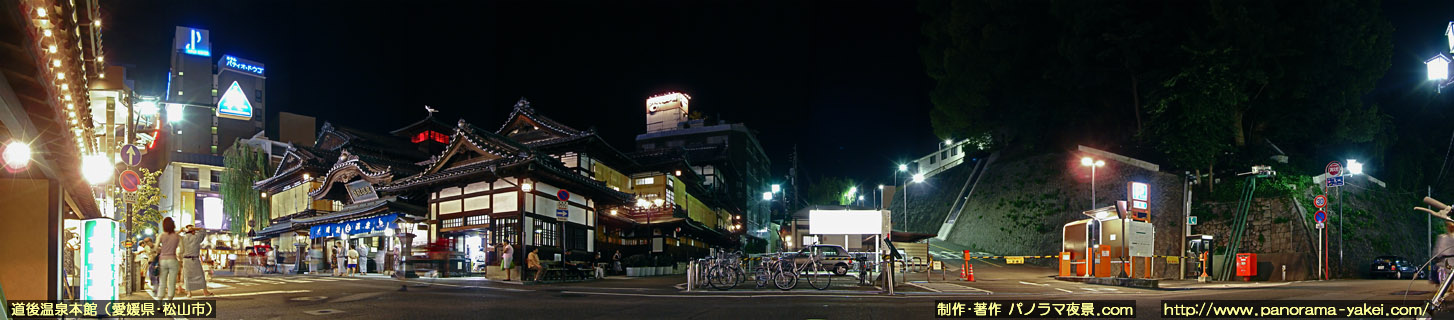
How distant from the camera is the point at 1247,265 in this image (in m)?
26.9

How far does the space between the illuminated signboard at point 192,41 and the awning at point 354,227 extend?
2001 inches

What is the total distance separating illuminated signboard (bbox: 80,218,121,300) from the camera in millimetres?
10375

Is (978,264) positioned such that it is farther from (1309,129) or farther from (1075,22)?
(1309,129)

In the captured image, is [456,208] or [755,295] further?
[456,208]

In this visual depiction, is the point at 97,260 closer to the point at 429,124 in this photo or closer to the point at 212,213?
the point at 212,213

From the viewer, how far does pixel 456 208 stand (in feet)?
98.9

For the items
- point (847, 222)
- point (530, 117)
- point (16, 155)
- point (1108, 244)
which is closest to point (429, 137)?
point (530, 117)

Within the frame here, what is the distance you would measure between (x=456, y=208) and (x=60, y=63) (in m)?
22.7

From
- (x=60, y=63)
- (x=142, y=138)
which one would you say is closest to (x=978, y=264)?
(x=142, y=138)

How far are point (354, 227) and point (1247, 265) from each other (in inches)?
1344

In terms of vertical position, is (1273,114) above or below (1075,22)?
below

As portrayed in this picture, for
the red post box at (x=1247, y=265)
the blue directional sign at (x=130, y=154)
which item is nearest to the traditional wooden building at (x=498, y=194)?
the blue directional sign at (x=130, y=154)

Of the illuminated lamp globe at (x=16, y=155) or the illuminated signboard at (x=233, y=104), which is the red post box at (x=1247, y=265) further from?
the illuminated signboard at (x=233, y=104)

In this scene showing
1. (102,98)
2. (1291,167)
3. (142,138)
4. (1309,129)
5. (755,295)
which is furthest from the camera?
(1309,129)
